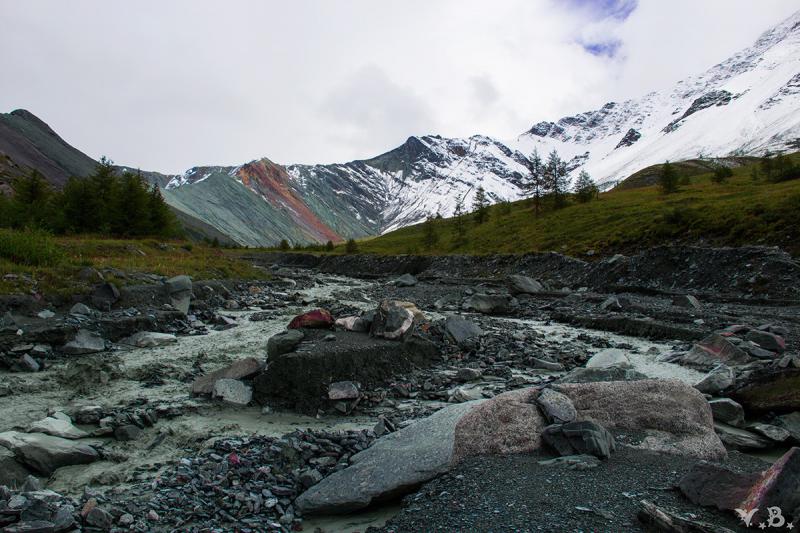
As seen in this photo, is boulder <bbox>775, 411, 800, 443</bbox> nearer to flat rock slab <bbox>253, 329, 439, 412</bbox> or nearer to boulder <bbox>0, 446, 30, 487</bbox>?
flat rock slab <bbox>253, 329, 439, 412</bbox>

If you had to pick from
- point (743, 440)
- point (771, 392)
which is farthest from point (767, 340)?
point (743, 440)

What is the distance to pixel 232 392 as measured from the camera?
35.9 feet

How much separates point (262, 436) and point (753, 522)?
800 centimetres

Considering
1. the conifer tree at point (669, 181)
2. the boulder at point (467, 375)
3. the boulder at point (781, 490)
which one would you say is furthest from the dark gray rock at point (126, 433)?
the conifer tree at point (669, 181)

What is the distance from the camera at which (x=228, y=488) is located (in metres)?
6.75

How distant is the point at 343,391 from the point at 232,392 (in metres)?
2.90

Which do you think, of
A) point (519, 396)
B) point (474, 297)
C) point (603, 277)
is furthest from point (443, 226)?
point (519, 396)

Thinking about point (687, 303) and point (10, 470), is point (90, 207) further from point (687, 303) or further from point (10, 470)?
point (687, 303)

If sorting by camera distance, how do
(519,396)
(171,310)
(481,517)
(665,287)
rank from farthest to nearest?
(665,287), (171,310), (519,396), (481,517)

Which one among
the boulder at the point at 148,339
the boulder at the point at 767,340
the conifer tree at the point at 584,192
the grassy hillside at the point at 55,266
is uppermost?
the conifer tree at the point at 584,192

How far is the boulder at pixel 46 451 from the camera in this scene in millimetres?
7254

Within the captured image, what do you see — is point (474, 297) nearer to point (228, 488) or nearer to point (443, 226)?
point (228, 488)

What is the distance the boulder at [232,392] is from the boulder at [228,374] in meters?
0.32

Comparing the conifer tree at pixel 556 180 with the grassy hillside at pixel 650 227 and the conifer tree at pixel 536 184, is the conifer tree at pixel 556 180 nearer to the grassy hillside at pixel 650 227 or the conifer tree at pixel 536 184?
the conifer tree at pixel 536 184
